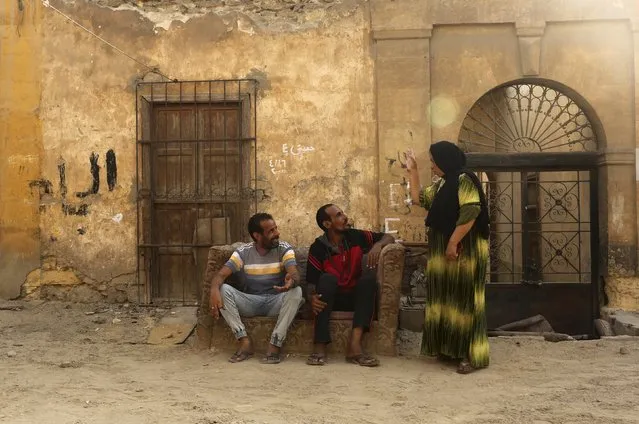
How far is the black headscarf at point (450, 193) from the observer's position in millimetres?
4988

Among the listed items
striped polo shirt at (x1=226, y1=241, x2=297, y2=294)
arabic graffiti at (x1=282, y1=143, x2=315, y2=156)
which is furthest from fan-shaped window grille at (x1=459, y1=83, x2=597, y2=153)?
striped polo shirt at (x1=226, y1=241, x2=297, y2=294)

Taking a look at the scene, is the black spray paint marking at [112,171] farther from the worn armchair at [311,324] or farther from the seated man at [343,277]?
the seated man at [343,277]

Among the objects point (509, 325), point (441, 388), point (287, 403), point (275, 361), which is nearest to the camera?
point (287, 403)

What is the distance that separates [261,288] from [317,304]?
563 millimetres

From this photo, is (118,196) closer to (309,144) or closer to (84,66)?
(84,66)

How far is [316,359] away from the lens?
514cm

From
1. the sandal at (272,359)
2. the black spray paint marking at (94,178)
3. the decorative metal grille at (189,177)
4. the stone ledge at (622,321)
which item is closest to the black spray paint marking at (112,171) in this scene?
the black spray paint marking at (94,178)

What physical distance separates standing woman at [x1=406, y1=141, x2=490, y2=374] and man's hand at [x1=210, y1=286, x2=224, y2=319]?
5.48ft

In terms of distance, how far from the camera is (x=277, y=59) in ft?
25.3

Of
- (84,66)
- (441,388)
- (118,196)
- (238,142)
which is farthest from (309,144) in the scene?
(441,388)

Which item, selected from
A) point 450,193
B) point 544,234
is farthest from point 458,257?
point 544,234

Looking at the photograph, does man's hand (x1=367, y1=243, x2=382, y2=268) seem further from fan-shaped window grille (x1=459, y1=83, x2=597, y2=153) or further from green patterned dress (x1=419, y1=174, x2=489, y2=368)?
fan-shaped window grille (x1=459, y1=83, x2=597, y2=153)

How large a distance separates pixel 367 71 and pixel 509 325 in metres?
3.23

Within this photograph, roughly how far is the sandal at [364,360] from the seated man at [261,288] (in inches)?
22.0
